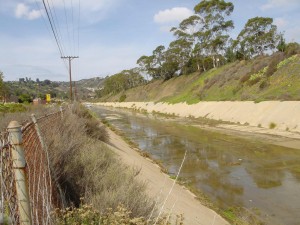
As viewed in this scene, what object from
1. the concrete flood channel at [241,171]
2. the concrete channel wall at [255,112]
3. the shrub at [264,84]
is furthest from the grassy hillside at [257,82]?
the concrete flood channel at [241,171]

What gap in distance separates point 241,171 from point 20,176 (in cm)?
1348

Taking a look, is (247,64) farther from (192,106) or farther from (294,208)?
(294,208)

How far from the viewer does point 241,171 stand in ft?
50.3

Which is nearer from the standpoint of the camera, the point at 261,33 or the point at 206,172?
the point at 206,172

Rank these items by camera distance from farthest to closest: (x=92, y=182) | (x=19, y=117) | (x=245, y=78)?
1. (x=245, y=78)
2. (x=19, y=117)
3. (x=92, y=182)

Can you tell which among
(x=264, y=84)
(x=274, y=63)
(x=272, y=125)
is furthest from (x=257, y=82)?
(x=272, y=125)

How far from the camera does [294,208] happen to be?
10.3m

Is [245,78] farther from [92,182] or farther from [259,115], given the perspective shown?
[92,182]

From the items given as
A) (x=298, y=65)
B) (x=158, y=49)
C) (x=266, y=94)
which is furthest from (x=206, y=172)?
(x=158, y=49)

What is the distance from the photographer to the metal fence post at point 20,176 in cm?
306

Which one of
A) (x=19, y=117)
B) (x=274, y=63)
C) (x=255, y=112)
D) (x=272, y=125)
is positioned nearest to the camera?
(x=19, y=117)

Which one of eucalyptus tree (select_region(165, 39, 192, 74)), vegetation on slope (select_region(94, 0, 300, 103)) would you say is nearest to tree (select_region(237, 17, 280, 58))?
vegetation on slope (select_region(94, 0, 300, 103))

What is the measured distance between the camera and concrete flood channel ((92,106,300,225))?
10844mm

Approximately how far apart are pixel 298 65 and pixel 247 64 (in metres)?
13.4
